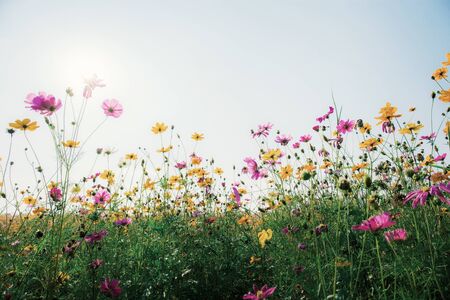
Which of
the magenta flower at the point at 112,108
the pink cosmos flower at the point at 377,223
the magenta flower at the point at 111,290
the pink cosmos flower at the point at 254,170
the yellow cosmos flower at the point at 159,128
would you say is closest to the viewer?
the pink cosmos flower at the point at 377,223

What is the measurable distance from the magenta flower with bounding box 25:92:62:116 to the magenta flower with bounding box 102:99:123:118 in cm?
51

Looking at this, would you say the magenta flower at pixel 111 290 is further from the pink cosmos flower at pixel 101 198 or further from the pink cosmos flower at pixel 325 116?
the pink cosmos flower at pixel 325 116

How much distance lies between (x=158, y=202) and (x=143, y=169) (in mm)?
653

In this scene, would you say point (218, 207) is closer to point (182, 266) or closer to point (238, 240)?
point (238, 240)

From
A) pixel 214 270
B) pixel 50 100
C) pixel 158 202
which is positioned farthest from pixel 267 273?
pixel 158 202

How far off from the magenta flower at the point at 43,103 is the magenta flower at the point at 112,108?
509 millimetres

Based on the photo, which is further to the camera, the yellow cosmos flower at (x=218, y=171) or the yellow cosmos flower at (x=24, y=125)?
the yellow cosmos flower at (x=218, y=171)

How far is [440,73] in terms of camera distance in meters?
2.56

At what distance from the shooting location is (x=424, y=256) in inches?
65.9

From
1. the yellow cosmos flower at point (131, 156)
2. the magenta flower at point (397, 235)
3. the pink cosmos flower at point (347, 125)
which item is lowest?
the magenta flower at point (397, 235)

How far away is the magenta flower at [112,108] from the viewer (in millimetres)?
2615

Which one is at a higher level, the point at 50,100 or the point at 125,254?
the point at 50,100

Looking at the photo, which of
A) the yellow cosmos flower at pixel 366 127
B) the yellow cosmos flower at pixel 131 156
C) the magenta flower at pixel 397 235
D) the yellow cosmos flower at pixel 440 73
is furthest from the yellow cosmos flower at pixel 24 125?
the yellow cosmos flower at pixel 440 73

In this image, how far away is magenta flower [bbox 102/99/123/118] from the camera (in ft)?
8.58
